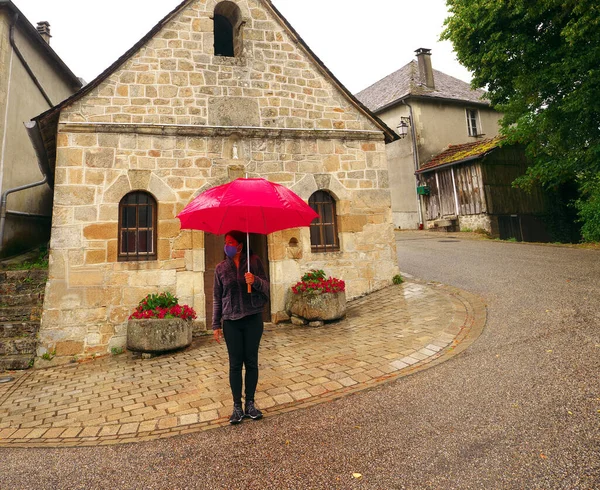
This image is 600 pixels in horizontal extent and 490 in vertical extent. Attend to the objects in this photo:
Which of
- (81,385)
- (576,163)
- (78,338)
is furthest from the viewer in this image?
(576,163)

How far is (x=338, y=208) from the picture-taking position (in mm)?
8312

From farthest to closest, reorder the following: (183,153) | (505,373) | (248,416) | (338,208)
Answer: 1. (338,208)
2. (183,153)
3. (505,373)
4. (248,416)

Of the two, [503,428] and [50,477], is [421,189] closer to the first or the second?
[503,428]

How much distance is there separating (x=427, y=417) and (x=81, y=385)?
181 inches

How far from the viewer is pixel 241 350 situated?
3.50 metres

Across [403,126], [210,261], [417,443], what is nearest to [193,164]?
[210,261]

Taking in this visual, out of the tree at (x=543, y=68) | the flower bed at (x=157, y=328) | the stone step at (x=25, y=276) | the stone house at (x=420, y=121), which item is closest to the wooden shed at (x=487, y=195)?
the stone house at (x=420, y=121)

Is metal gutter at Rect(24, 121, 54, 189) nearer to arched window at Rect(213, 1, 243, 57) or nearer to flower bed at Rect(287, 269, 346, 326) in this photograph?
arched window at Rect(213, 1, 243, 57)

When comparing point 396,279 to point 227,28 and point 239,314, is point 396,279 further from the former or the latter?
point 227,28

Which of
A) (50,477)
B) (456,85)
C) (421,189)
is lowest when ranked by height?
(50,477)

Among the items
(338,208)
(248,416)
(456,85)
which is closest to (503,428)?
(248,416)

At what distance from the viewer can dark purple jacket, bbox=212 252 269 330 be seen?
3.47m

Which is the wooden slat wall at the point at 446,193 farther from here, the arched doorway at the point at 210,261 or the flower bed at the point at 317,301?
the arched doorway at the point at 210,261

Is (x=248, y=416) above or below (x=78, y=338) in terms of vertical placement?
below
